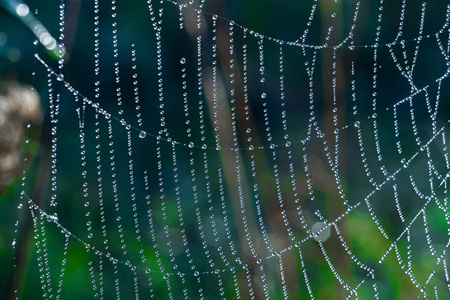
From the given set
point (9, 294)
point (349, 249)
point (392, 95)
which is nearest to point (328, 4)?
point (392, 95)

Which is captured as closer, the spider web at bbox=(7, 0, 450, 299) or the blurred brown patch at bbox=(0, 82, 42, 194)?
the blurred brown patch at bbox=(0, 82, 42, 194)

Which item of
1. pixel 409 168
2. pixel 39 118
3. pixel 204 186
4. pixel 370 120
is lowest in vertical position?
pixel 409 168

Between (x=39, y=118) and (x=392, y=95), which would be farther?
(x=392, y=95)

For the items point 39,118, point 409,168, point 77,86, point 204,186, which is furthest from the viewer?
point 409,168

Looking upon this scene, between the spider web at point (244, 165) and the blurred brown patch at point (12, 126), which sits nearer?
the blurred brown patch at point (12, 126)

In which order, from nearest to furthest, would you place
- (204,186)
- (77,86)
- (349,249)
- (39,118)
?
(39,118)
(77,86)
(349,249)
(204,186)

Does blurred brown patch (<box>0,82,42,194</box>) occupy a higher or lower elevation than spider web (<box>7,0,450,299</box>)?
higher

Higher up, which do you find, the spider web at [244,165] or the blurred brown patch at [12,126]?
the blurred brown patch at [12,126]

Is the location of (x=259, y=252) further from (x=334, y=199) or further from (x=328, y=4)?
(x=328, y=4)
